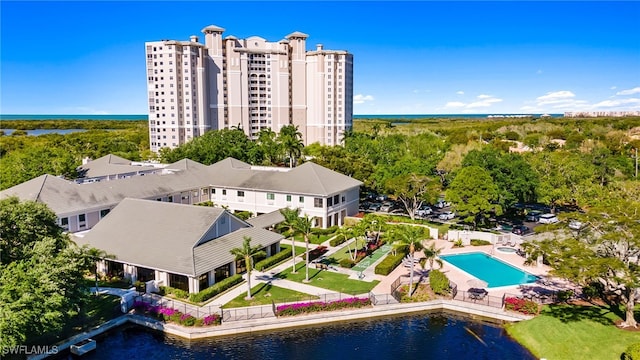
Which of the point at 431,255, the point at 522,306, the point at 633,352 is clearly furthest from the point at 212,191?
the point at 633,352

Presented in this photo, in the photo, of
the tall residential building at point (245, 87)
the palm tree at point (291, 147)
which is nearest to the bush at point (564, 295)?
the palm tree at point (291, 147)

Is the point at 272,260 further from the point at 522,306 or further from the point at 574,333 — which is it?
the point at 574,333

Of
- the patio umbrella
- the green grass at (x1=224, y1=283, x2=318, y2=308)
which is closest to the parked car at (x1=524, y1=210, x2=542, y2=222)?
the patio umbrella

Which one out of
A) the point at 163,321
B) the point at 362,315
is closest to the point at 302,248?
the point at 362,315

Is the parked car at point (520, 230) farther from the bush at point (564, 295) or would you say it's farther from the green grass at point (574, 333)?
the green grass at point (574, 333)

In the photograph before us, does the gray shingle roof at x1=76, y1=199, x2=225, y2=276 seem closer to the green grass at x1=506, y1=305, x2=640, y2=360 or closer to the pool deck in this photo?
the pool deck

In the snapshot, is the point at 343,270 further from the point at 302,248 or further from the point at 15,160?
the point at 15,160
